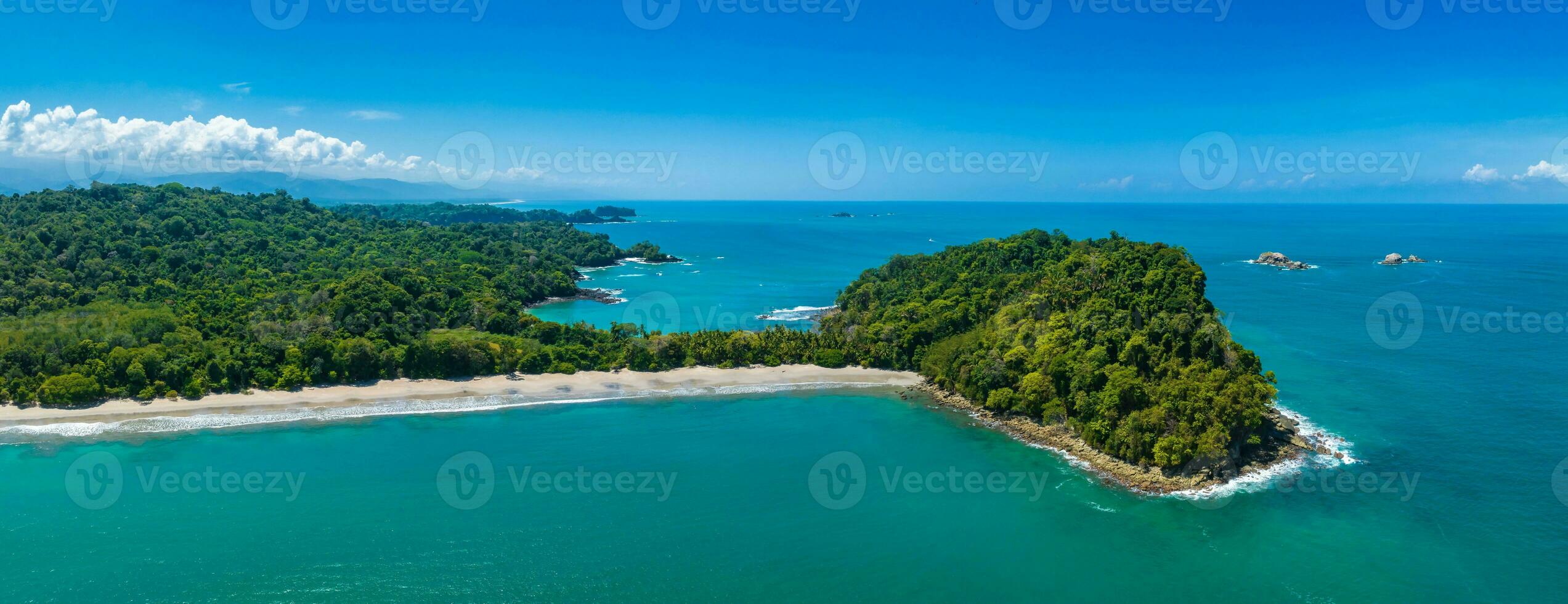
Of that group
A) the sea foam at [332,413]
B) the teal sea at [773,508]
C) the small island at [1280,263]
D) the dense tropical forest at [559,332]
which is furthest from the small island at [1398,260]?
the sea foam at [332,413]

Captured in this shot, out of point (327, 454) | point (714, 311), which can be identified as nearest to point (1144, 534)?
point (327, 454)

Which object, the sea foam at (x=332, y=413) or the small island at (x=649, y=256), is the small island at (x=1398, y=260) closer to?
the sea foam at (x=332, y=413)

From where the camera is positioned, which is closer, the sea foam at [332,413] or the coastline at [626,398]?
the coastline at [626,398]

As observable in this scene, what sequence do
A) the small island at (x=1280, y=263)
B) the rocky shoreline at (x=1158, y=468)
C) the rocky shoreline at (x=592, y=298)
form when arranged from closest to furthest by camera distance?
the rocky shoreline at (x=1158, y=468), the rocky shoreline at (x=592, y=298), the small island at (x=1280, y=263)

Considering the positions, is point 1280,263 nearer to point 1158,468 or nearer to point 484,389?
point 1158,468

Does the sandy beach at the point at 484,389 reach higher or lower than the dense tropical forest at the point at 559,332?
lower

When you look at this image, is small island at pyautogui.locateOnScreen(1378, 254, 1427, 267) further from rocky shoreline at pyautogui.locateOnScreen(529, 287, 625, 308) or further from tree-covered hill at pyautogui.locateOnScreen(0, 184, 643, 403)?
tree-covered hill at pyautogui.locateOnScreen(0, 184, 643, 403)
